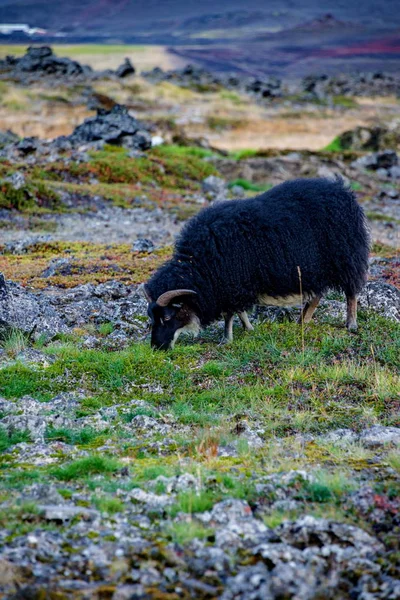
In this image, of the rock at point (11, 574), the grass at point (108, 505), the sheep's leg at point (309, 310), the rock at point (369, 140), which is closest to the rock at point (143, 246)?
the sheep's leg at point (309, 310)

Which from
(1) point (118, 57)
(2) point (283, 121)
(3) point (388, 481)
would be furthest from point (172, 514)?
(1) point (118, 57)

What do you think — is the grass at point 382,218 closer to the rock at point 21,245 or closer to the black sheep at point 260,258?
the rock at point 21,245

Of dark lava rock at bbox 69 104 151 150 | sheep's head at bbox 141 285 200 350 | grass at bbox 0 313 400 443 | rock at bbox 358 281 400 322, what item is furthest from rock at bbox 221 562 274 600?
dark lava rock at bbox 69 104 151 150

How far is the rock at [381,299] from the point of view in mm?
13705

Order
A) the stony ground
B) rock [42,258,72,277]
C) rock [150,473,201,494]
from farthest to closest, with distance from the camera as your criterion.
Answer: rock [42,258,72,277] < rock [150,473,201,494] < the stony ground

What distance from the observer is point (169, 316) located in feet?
39.5

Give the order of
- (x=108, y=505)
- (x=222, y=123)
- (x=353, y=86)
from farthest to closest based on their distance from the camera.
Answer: (x=353, y=86) < (x=222, y=123) < (x=108, y=505)

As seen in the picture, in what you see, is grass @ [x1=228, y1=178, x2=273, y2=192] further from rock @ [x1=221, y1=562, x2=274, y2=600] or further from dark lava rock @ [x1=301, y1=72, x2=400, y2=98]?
dark lava rock @ [x1=301, y1=72, x2=400, y2=98]

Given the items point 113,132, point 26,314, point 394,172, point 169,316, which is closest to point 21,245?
point 26,314

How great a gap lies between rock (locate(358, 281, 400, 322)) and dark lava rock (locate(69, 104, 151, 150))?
19591 mm

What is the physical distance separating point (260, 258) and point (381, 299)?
2.90m

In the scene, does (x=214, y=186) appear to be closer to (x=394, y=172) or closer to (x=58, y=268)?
(x=394, y=172)

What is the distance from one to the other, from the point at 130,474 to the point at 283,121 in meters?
50.6

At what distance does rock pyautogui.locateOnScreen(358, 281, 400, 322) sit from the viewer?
45.0 ft
